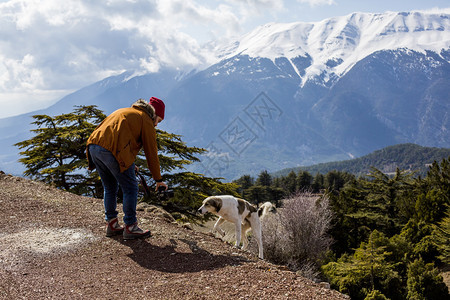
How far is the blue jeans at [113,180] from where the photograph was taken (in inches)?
208

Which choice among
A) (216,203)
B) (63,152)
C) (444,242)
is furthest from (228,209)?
(444,242)

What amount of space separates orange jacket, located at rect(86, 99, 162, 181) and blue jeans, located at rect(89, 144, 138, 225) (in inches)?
4.7

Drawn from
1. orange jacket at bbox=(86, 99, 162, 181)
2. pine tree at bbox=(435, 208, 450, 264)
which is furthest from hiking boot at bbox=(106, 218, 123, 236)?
pine tree at bbox=(435, 208, 450, 264)

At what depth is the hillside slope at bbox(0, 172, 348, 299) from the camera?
4.27m

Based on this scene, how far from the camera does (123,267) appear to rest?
5.02 metres

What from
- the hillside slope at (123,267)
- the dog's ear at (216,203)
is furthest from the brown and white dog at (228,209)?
the hillside slope at (123,267)

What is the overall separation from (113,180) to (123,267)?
150 centimetres

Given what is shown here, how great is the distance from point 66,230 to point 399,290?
18.1 metres

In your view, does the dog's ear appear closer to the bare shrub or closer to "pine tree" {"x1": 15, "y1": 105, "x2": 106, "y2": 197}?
"pine tree" {"x1": 15, "y1": 105, "x2": 106, "y2": 197}

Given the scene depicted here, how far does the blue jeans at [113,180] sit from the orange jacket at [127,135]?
119mm

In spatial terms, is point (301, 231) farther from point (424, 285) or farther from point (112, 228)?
point (112, 228)

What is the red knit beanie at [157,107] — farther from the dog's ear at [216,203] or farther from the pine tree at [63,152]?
the pine tree at [63,152]

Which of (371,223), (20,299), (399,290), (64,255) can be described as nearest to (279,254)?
(399,290)

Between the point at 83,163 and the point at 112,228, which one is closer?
the point at 112,228
